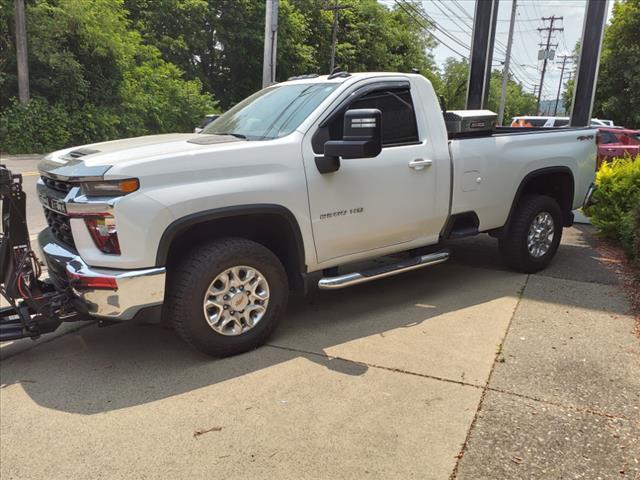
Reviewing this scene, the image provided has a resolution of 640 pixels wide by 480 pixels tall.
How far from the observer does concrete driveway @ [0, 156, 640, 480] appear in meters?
2.86

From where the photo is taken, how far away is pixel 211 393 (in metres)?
3.53

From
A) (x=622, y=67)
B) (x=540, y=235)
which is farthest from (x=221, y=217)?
(x=622, y=67)

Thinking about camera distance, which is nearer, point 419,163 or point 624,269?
point 419,163

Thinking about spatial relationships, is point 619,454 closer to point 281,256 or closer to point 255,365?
point 255,365

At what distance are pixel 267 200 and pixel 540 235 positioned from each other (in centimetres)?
344

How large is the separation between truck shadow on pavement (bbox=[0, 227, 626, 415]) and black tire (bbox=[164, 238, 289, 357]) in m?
0.16

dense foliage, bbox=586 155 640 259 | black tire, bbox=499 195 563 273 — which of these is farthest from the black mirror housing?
dense foliage, bbox=586 155 640 259

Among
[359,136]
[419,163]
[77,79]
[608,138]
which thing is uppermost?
[77,79]

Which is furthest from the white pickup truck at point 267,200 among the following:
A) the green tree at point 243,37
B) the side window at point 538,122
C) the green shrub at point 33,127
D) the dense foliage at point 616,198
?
the green tree at point 243,37

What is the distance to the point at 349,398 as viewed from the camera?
346 cm

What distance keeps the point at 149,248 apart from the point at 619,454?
281 cm

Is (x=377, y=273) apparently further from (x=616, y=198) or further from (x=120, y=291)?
(x=616, y=198)

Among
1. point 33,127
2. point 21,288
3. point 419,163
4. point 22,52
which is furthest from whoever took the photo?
point 33,127

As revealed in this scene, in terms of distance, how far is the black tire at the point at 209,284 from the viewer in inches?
143
